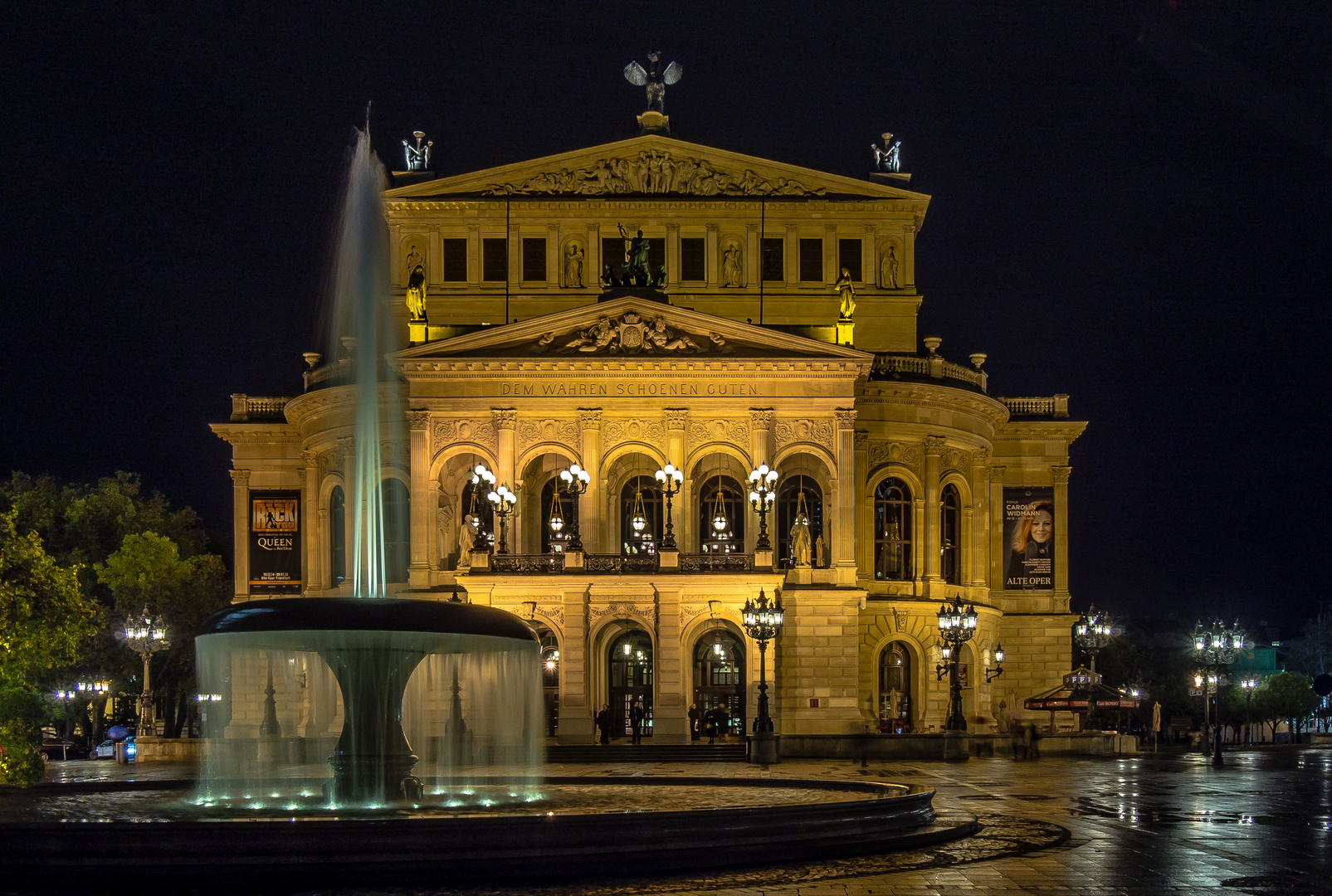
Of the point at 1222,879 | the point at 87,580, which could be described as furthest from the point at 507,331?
the point at 1222,879

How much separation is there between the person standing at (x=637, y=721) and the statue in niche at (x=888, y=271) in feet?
62.0

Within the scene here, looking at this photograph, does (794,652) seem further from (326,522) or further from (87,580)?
(87,580)

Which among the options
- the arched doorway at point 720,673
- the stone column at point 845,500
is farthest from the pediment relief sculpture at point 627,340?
the arched doorway at point 720,673

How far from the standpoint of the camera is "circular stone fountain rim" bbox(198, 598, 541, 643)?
1809 centimetres

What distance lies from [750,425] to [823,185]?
41.1ft

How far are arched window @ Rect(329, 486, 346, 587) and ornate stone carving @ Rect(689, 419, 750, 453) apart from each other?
13259mm

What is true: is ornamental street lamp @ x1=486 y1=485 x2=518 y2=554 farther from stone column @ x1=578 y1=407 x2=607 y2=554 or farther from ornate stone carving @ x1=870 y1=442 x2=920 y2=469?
ornate stone carving @ x1=870 y1=442 x2=920 y2=469

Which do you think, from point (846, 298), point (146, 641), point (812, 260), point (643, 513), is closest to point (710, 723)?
point (643, 513)

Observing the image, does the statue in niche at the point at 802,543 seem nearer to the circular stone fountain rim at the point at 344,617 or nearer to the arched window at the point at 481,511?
the arched window at the point at 481,511

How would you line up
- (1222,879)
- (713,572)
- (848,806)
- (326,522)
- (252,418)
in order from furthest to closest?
(252,418), (326,522), (713,572), (848,806), (1222,879)

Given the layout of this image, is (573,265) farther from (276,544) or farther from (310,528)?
(276,544)

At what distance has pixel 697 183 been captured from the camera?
59.0 metres

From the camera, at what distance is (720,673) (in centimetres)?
5209

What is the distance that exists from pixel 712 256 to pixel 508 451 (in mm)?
12767
